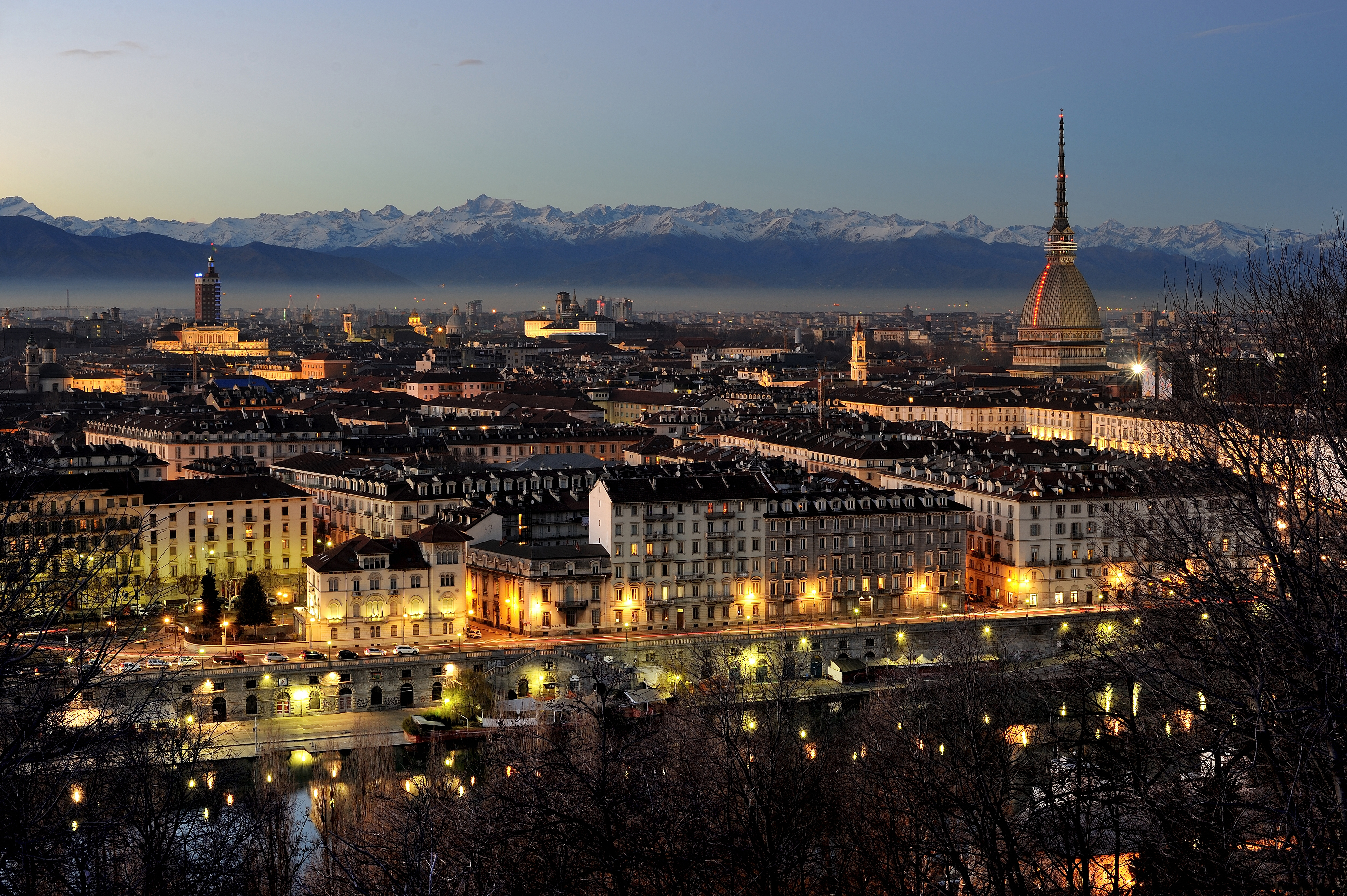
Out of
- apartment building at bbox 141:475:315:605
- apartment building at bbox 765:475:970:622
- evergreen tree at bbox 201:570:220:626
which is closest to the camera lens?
evergreen tree at bbox 201:570:220:626

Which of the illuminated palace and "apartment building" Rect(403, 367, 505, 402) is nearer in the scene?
"apartment building" Rect(403, 367, 505, 402)

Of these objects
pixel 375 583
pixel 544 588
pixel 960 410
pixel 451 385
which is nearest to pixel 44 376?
pixel 451 385

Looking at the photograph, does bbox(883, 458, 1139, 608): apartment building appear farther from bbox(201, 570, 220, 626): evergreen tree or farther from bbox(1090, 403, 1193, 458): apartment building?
bbox(201, 570, 220, 626): evergreen tree

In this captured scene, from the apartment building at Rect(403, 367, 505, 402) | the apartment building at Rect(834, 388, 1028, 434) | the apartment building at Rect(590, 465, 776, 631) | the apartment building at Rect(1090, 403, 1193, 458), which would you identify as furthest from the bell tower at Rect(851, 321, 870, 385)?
the apartment building at Rect(590, 465, 776, 631)

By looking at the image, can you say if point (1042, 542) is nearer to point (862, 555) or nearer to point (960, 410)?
point (862, 555)

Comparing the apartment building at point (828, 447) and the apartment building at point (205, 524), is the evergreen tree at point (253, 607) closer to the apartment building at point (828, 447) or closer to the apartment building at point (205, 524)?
the apartment building at point (205, 524)

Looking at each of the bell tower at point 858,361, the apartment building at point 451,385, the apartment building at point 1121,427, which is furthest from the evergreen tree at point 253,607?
the bell tower at point 858,361

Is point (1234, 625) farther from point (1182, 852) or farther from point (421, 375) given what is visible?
point (421, 375)

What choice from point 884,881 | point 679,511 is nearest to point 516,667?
point 679,511
